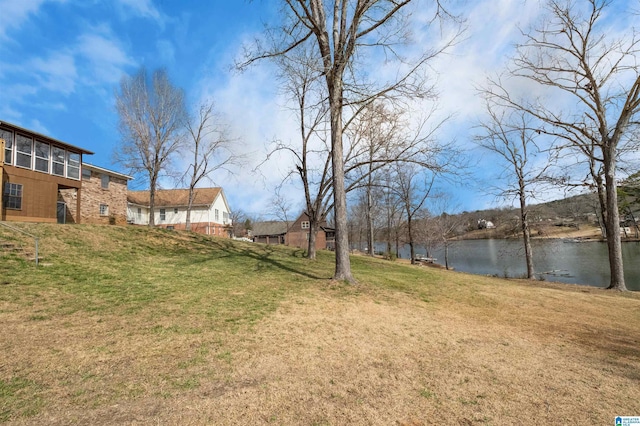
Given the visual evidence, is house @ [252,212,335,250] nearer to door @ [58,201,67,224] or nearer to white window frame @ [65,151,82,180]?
door @ [58,201,67,224]

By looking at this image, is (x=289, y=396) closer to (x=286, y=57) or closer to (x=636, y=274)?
(x=286, y=57)

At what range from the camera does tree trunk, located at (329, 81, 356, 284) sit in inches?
347

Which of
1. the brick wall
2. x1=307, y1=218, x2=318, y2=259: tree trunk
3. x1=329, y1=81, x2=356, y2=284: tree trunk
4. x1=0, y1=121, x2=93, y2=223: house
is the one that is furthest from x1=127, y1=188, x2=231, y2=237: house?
x1=329, y1=81, x2=356, y2=284: tree trunk

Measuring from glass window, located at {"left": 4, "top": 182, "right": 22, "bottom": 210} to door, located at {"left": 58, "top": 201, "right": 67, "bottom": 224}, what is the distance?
172 inches

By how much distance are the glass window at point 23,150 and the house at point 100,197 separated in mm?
4602

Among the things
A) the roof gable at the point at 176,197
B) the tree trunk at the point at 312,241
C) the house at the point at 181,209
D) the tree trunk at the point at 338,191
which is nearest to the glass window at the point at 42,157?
the tree trunk at the point at 312,241

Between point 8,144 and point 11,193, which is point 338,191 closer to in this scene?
point 11,193

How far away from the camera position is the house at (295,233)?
148 ft

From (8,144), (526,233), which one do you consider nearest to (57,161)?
(8,144)

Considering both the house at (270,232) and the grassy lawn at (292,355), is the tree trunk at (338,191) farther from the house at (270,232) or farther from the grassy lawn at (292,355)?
the house at (270,232)

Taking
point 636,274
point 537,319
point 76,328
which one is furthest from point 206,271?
point 636,274

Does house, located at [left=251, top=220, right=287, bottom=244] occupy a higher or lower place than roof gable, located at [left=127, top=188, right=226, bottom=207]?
lower

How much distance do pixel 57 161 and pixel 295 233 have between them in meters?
32.6

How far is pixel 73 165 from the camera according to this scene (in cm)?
1798
